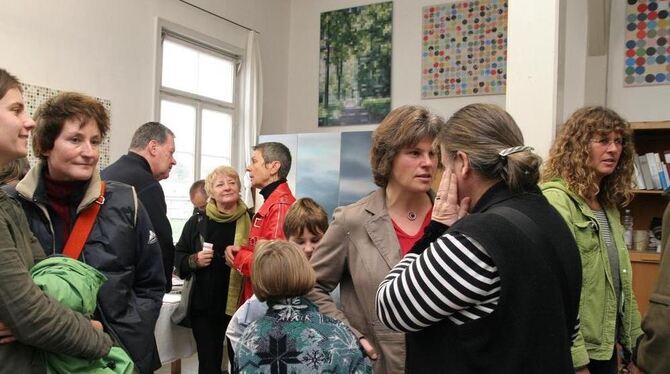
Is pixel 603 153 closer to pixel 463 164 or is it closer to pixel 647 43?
pixel 463 164

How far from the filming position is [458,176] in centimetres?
124

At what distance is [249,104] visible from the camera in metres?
6.55

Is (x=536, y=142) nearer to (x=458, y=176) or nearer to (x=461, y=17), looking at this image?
(x=458, y=176)

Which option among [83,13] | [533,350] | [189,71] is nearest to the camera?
[533,350]

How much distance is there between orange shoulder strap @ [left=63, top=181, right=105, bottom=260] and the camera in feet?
4.97

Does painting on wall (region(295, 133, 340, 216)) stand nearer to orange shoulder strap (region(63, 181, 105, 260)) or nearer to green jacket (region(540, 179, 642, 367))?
green jacket (region(540, 179, 642, 367))

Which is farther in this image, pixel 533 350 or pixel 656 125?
pixel 656 125

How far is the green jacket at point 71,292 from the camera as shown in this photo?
121 cm

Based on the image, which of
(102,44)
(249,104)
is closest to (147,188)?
(102,44)

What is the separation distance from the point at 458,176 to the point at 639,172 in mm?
3969

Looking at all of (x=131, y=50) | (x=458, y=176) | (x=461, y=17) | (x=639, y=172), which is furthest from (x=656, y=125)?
(x=131, y=50)

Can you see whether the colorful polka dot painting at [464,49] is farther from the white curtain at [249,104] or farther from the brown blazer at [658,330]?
the brown blazer at [658,330]

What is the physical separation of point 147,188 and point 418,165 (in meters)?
1.69

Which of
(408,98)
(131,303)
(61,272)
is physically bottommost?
(131,303)
